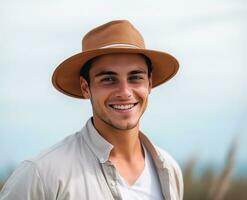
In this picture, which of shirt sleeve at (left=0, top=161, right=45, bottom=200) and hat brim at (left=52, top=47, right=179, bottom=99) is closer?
shirt sleeve at (left=0, top=161, right=45, bottom=200)

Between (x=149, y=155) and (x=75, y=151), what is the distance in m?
0.29

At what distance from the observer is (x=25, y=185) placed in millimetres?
1442

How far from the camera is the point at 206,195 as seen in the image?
13.0 feet

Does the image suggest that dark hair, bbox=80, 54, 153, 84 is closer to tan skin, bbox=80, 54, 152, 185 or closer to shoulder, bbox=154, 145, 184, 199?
tan skin, bbox=80, 54, 152, 185

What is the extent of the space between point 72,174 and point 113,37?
Answer: 396 millimetres

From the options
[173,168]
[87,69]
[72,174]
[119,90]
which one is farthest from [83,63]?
[173,168]

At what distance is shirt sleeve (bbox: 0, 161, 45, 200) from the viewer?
1.43 m

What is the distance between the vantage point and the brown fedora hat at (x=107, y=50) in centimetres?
159

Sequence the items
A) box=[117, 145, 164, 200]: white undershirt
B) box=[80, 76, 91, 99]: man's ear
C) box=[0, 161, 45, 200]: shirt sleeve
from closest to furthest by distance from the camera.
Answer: box=[0, 161, 45, 200]: shirt sleeve → box=[117, 145, 164, 200]: white undershirt → box=[80, 76, 91, 99]: man's ear

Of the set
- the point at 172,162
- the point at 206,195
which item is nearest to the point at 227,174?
the point at 206,195

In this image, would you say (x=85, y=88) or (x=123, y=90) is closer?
(x=123, y=90)

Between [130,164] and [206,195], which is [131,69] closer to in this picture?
[130,164]

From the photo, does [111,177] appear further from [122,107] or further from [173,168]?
[173,168]

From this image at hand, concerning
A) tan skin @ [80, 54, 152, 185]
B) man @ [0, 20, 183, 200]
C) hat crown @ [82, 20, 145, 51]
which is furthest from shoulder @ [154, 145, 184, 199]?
hat crown @ [82, 20, 145, 51]
